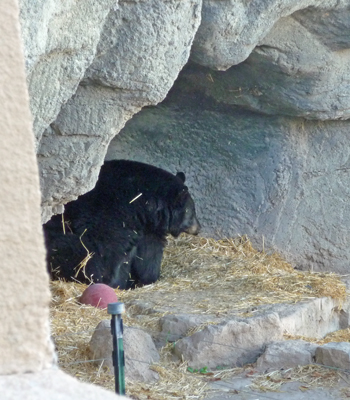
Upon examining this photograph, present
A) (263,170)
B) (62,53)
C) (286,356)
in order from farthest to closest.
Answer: (263,170) < (286,356) < (62,53)

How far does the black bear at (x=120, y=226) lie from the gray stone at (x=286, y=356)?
2.12 metres

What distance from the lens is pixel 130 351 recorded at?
419 cm

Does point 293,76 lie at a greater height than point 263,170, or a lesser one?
greater

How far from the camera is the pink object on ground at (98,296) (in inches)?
207

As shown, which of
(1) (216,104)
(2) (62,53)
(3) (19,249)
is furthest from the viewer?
(1) (216,104)

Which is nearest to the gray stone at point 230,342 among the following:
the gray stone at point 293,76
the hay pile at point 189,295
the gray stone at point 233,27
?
the hay pile at point 189,295

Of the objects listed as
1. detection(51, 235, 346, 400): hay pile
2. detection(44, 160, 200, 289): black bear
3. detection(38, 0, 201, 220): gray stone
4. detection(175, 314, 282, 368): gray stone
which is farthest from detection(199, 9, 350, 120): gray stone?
detection(175, 314, 282, 368): gray stone

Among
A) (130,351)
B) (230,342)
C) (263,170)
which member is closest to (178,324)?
(230,342)

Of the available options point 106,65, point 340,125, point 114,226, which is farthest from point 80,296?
point 340,125

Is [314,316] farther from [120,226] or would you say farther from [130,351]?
[120,226]

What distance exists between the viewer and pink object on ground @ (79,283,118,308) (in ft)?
17.3

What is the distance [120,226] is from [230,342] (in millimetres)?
2212

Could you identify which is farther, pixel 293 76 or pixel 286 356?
pixel 293 76

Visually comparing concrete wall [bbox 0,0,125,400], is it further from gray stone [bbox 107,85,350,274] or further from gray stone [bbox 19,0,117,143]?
gray stone [bbox 107,85,350,274]
